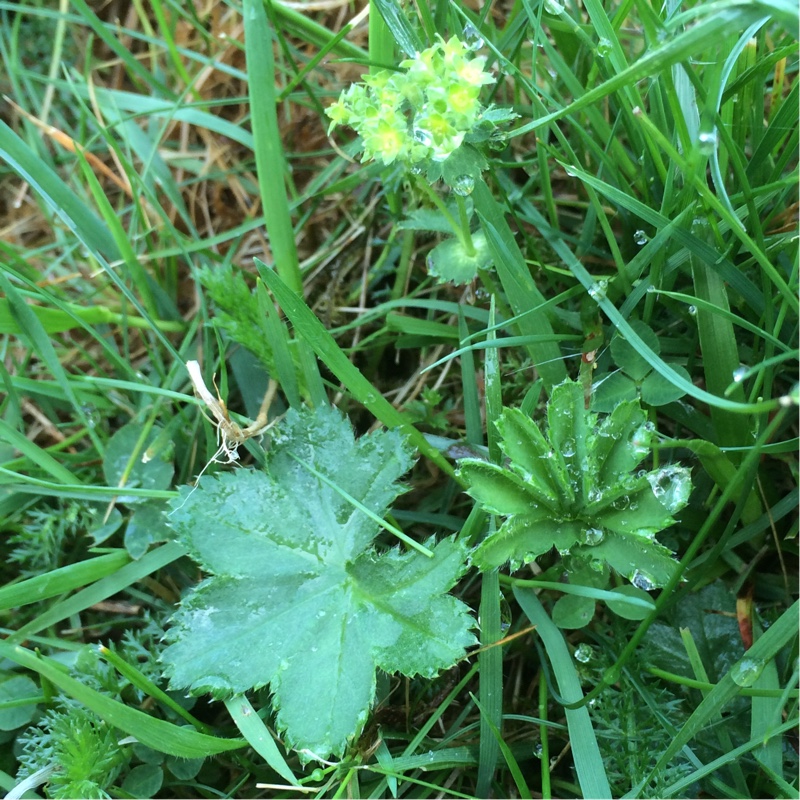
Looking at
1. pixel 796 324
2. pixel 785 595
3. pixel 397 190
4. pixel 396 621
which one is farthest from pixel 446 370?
pixel 785 595

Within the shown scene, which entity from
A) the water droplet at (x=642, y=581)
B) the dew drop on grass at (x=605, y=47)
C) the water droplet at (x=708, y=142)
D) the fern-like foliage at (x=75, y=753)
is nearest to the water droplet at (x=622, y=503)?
the water droplet at (x=642, y=581)

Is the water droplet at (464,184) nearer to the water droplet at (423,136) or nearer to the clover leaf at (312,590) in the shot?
the water droplet at (423,136)

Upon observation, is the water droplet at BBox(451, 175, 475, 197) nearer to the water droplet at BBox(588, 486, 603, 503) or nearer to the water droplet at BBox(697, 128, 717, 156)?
the water droplet at BBox(697, 128, 717, 156)

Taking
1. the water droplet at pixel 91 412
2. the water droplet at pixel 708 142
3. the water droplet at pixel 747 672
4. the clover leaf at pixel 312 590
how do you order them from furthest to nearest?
the water droplet at pixel 91 412, the clover leaf at pixel 312 590, the water droplet at pixel 747 672, the water droplet at pixel 708 142

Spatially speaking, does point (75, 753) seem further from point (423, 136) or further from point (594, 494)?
point (423, 136)

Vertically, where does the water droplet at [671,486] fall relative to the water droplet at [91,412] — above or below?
below

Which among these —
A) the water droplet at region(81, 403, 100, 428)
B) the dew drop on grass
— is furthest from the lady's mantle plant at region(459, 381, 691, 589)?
the water droplet at region(81, 403, 100, 428)

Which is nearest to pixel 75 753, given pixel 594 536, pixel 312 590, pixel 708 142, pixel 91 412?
pixel 312 590
